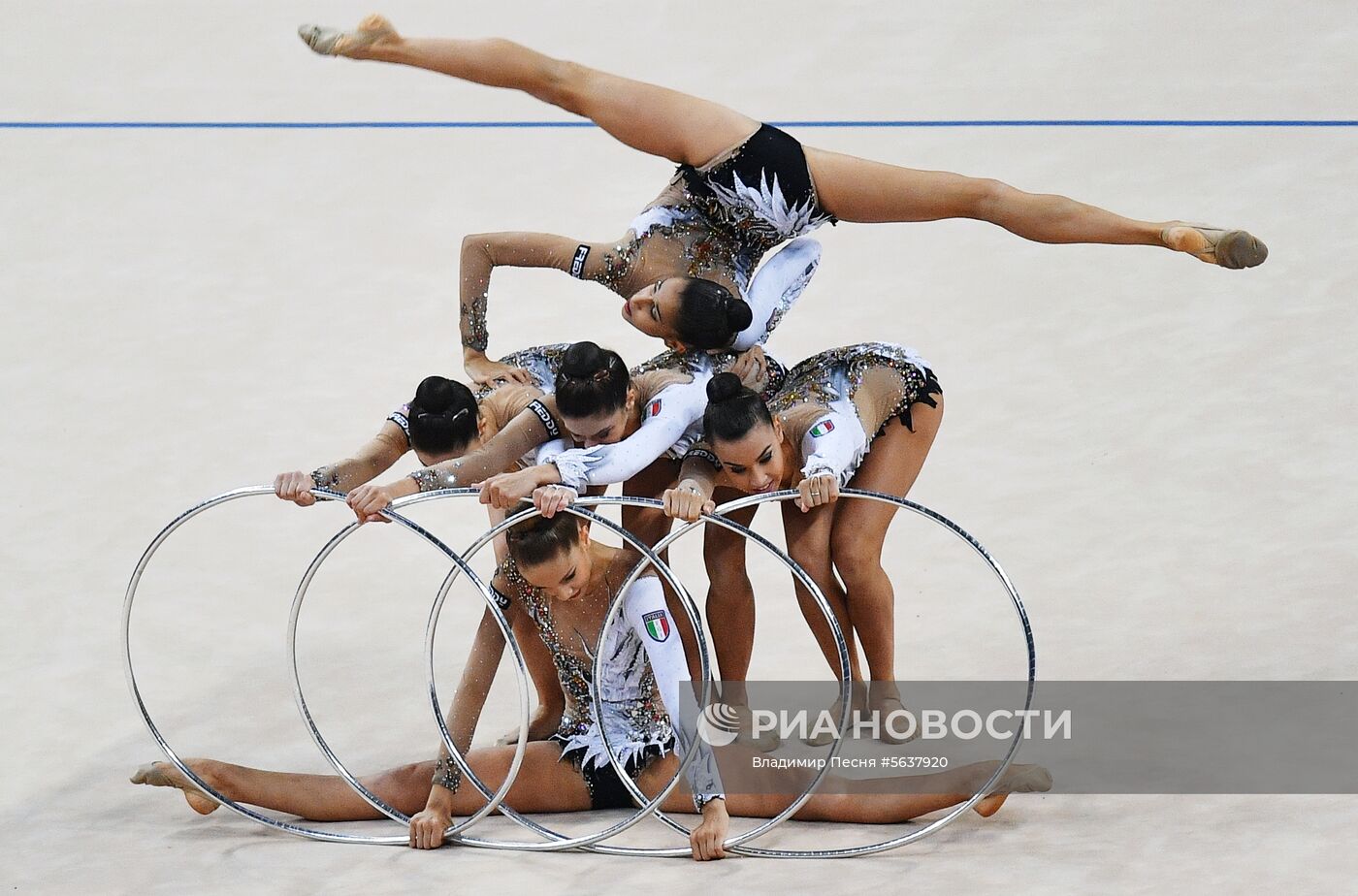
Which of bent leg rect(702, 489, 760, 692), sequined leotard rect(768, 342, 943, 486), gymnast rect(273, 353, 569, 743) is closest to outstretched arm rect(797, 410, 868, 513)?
sequined leotard rect(768, 342, 943, 486)

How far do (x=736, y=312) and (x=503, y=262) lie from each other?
0.53 m

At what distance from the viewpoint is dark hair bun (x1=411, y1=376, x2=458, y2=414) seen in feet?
10.1

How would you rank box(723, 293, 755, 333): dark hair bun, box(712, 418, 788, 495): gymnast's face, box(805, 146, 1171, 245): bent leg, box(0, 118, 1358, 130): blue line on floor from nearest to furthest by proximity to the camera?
box(712, 418, 788, 495): gymnast's face < box(805, 146, 1171, 245): bent leg < box(723, 293, 755, 333): dark hair bun < box(0, 118, 1358, 130): blue line on floor

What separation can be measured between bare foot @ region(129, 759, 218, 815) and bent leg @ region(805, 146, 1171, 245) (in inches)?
65.7

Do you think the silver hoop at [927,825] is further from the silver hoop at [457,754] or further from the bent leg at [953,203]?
the bent leg at [953,203]

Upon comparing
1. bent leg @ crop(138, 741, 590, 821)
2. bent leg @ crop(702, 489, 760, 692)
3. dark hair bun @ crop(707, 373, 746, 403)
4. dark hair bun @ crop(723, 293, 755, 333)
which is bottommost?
bent leg @ crop(138, 741, 590, 821)

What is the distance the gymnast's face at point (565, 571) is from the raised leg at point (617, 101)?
32.2 inches

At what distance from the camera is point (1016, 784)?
298cm

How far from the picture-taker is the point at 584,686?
3127mm

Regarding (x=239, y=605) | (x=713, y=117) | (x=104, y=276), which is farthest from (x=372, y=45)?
(x=104, y=276)

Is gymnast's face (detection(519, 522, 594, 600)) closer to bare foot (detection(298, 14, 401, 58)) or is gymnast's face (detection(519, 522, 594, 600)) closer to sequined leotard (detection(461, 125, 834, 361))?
sequined leotard (detection(461, 125, 834, 361))

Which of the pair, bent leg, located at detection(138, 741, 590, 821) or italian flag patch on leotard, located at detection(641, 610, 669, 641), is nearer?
italian flag patch on leotard, located at detection(641, 610, 669, 641)

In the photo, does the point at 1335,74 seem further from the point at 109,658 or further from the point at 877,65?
the point at 109,658

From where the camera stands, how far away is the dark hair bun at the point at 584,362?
2.98m
